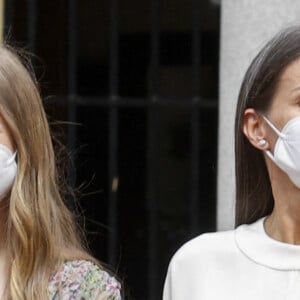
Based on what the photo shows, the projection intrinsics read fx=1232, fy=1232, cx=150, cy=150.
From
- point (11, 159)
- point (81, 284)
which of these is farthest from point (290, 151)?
point (11, 159)

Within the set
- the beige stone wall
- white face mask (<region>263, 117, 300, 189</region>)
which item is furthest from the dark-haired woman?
the beige stone wall

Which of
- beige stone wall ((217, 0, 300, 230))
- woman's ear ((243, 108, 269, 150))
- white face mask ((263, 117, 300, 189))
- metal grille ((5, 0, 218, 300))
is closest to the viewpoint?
white face mask ((263, 117, 300, 189))

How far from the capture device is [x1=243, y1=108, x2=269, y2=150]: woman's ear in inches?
142

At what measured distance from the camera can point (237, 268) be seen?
3.57 m

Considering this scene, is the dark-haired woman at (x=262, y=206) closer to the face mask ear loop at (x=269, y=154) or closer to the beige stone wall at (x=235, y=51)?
the face mask ear loop at (x=269, y=154)

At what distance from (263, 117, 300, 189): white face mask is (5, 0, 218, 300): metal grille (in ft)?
11.2

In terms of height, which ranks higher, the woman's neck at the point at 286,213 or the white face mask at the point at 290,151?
the white face mask at the point at 290,151

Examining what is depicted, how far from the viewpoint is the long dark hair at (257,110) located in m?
3.54

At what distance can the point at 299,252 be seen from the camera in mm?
3518

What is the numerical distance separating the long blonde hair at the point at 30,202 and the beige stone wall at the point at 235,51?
7.45 feet

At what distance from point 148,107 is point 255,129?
336cm

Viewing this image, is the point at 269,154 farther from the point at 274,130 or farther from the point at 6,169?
the point at 6,169

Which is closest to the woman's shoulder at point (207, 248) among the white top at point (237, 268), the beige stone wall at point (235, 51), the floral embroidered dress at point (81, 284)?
the white top at point (237, 268)

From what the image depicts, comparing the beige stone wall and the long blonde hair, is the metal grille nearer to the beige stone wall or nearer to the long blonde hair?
the beige stone wall
